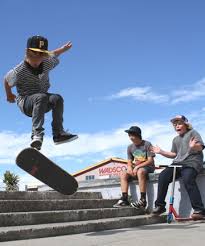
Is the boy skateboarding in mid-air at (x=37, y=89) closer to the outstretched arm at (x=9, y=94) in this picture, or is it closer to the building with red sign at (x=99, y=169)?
the outstretched arm at (x=9, y=94)

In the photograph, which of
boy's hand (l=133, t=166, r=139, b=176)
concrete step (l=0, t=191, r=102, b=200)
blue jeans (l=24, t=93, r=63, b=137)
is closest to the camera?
blue jeans (l=24, t=93, r=63, b=137)

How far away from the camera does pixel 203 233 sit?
532 cm

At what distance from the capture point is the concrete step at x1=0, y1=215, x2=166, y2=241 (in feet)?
15.4

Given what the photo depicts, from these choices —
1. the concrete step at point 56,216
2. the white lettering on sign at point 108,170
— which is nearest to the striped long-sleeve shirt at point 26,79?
the concrete step at point 56,216

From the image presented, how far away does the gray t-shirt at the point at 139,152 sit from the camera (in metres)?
7.96

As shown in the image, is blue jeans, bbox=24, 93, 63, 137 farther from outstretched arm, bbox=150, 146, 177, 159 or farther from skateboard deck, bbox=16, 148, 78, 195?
outstretched arm, bbox=150, 146, 177, 159

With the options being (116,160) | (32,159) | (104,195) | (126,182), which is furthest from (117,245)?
(116,160)

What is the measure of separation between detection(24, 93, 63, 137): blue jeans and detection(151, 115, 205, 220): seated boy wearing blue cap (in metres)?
2.05

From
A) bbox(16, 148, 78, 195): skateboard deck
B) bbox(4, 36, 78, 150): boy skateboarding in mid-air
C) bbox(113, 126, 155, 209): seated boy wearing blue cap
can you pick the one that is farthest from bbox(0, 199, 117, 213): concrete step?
bbox(4, 36, 78, 150): boy skateboarding in mid-air

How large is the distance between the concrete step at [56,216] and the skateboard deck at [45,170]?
375mm

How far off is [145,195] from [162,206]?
0.54 m

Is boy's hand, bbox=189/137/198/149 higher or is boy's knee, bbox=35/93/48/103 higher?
boy's knee, bbox=35/93/48/103

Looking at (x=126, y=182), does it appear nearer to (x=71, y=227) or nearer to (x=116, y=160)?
(x=71, y=227)

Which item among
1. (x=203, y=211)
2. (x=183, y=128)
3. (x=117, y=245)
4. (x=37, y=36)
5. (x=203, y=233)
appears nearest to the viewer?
(x=117, y=245)
